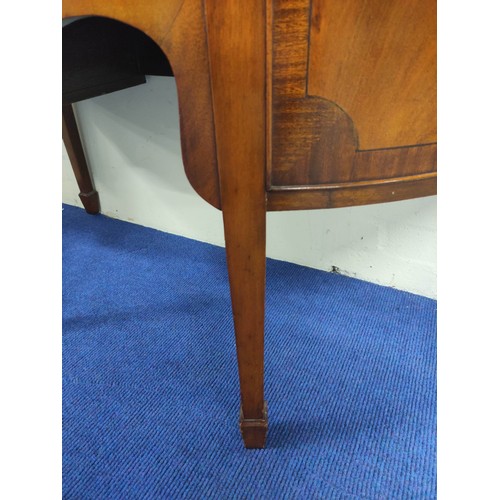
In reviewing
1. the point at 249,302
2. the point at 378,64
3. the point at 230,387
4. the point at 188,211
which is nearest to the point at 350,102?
the point at 378,64

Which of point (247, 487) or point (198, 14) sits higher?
point (198, 14)

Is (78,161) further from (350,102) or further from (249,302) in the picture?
(350,102)

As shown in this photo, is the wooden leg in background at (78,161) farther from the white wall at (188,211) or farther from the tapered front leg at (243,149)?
the tapered front leg at (243,149)

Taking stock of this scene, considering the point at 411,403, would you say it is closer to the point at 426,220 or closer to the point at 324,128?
the point at 426,220

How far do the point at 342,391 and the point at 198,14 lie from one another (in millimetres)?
614

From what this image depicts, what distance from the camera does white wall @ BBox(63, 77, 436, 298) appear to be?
1.02 m

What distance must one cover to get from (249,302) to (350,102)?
10.2 inches

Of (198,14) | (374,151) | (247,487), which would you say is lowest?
(247,487)

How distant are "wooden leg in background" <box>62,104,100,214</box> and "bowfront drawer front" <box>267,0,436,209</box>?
0.92 meters

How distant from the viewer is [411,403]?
0.77 m

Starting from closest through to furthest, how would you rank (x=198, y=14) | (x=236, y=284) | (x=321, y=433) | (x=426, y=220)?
1. (x=198, y=14)
2. (x=236, y=284)
3. (x=321, y=433)
4. (x=426, y=220)

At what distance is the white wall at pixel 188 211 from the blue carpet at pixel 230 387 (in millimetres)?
50

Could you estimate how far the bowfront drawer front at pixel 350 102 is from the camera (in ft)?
1.39

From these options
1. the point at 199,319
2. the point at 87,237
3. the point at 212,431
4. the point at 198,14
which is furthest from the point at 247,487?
the point at 87,237
